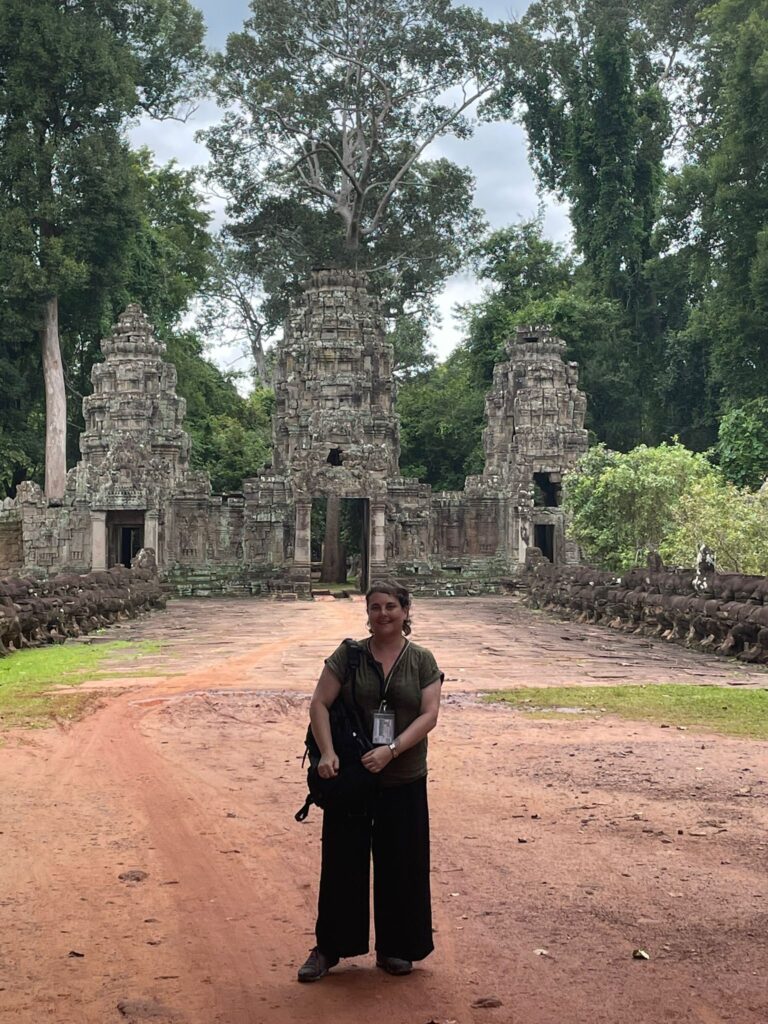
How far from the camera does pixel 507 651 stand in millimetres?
17297

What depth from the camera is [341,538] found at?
1807 inches

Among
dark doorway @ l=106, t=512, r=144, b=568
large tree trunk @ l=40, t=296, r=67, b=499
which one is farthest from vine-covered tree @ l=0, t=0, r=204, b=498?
dark doorway @ l=106, t=512, r=144, b=568

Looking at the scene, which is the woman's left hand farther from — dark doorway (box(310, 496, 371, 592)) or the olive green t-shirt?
dark doorway (box(310, 496, 371, 592))

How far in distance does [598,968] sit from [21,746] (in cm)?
590

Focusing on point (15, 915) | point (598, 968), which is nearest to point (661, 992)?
point (598, 968)

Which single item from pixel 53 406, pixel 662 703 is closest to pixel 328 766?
pixel 662 703

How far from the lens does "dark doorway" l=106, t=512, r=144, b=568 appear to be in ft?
121

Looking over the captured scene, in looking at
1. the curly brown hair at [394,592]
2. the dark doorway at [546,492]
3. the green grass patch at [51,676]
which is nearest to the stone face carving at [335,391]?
the dark doorway at [546,492]

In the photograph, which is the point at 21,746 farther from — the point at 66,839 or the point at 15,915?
the point at 15,915

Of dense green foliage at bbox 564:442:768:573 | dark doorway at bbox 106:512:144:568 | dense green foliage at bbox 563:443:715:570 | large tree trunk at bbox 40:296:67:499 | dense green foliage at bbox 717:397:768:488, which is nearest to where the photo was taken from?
dense green foliage at bbox 564:442:768:573

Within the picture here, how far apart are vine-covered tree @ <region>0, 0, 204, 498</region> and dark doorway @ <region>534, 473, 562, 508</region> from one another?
17817 millimetres

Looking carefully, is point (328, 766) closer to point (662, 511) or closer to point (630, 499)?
point (662, 511)

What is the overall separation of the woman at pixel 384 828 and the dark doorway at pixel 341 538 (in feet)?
102

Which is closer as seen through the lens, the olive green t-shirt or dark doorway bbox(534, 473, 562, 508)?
the olive green t-shirt
